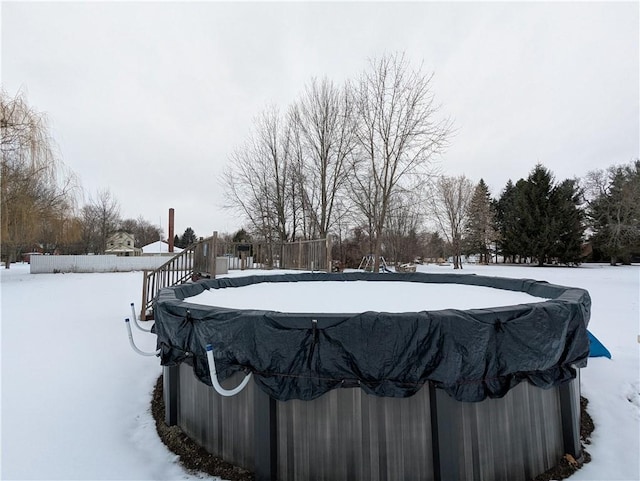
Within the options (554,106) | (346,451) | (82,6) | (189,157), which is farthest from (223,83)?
(346,451)

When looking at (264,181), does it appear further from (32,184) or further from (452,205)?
(452,205)

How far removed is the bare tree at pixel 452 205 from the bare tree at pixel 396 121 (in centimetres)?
1152

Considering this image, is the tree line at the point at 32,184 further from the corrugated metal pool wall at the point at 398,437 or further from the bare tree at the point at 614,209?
the bare tree at the point at 614,209

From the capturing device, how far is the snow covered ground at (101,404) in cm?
212

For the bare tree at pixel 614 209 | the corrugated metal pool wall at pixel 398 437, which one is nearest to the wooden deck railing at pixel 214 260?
the corrugated metal pool wall at pixel 398 437

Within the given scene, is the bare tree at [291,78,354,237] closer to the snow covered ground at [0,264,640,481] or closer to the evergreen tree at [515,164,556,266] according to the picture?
the snow covered ground at [0,264,640,481]

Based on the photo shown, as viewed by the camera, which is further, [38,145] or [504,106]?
[38,145]

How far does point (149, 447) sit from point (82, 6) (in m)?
8.77

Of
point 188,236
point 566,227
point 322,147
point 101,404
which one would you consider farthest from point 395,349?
point 188,236

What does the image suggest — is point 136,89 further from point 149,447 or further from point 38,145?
point 149,447

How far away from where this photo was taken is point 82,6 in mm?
6586

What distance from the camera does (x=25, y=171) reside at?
11.1m

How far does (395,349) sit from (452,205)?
23491 millimetres

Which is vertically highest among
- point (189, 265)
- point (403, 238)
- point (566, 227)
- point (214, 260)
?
point (566, 227)
